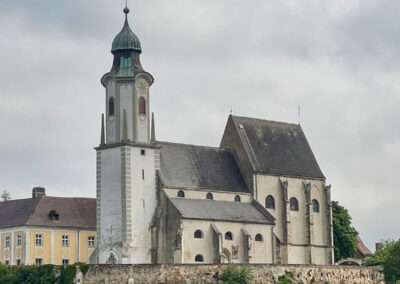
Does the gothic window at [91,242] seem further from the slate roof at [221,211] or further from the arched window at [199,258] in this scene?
the arched window at [199,258]

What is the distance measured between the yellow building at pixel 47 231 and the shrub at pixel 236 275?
26.3 metres

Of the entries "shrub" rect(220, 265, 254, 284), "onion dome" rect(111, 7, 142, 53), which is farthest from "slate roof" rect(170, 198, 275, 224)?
"onion dome" rect(111, 7, 142, 53)

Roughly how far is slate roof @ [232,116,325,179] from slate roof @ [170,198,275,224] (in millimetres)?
4158

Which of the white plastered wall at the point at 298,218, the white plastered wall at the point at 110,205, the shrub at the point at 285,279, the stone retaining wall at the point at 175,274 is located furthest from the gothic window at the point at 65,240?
the shrub at the point at 285,279

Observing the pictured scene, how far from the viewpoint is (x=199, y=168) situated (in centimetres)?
9625

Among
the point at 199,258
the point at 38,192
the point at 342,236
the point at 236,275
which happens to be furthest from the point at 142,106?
the point at 342,236

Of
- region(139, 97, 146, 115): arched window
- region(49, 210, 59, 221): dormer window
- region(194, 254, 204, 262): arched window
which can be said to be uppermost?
region(139, 97, 146, 115): arched window

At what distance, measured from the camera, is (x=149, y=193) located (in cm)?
9100

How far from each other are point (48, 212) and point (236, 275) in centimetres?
2884

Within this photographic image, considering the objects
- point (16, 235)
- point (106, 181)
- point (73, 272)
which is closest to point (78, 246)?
point (16, 235)

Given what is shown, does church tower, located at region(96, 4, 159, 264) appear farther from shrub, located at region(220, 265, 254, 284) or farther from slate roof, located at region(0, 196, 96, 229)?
slate roof, located at region(0, 196, 96, 229)

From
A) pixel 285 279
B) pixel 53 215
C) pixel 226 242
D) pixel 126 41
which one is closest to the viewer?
pixel 285 279

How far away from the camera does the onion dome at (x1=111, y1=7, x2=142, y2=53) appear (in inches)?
3664

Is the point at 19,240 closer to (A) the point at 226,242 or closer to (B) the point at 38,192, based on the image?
(B) the point at 38,192
